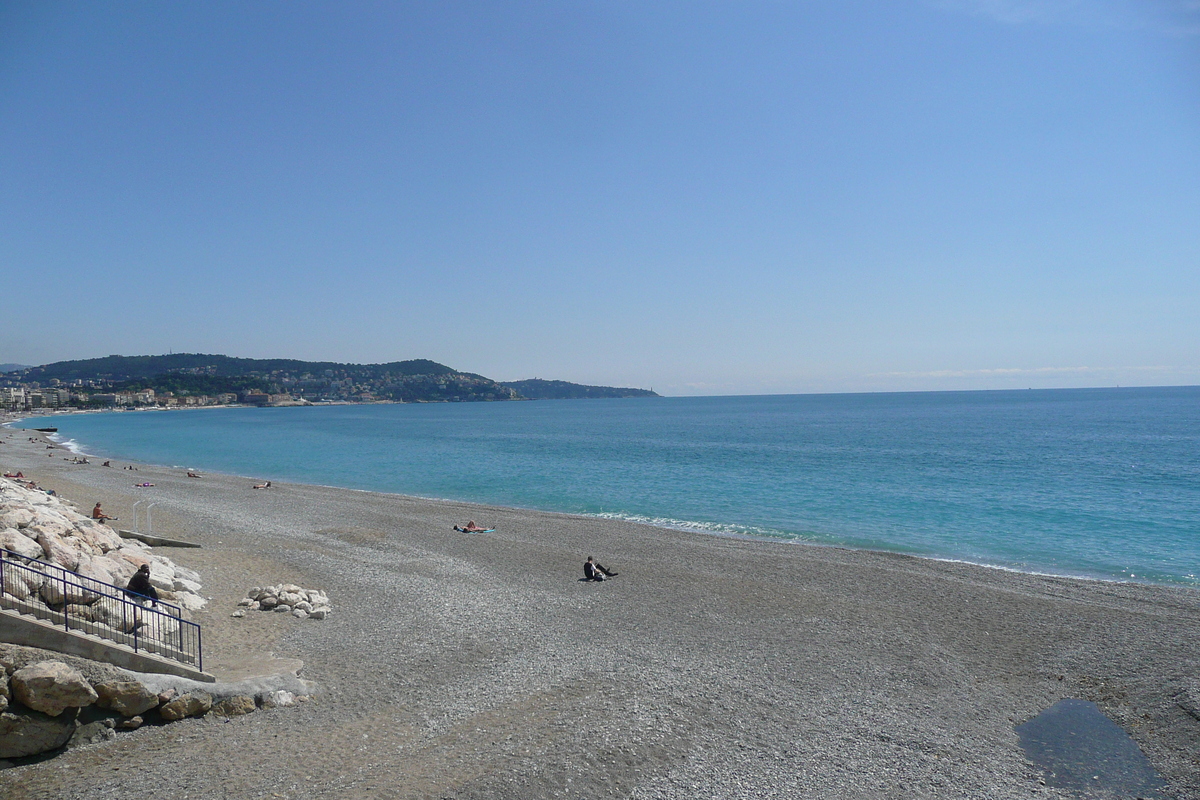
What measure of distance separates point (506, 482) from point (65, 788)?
114 feet

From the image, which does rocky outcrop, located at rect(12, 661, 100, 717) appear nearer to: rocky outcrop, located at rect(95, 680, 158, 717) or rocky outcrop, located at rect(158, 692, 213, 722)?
rocky outcrop, located at rect(95, 680, 158, 717)

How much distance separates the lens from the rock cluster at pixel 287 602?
1414cm

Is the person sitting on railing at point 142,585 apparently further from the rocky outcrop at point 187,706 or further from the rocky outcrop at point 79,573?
the rocky outcrop at point 187,706

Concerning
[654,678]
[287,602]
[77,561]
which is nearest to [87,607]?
[77,561]

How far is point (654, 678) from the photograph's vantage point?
37.0 ft

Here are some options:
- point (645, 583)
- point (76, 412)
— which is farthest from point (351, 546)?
point (76, 412)

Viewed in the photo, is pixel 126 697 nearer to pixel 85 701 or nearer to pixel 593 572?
pixel 85 701

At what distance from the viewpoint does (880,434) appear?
76812 mm

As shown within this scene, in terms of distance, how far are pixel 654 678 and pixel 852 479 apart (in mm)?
33138

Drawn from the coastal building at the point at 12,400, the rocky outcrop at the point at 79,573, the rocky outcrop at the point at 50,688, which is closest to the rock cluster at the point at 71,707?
the rocky outcrop at the point at 50,688

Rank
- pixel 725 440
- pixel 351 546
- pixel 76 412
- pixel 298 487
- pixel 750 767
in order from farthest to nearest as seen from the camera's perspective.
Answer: pixel 76 412 < pixel 725 440 < pixel 298 487 < pixel 351 546 < pixel 750 767

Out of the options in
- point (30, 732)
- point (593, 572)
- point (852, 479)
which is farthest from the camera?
point (852, 479)

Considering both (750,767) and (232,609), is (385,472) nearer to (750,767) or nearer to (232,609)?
(232,609)

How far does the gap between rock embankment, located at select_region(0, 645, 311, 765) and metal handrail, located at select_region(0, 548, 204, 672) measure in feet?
2.01
